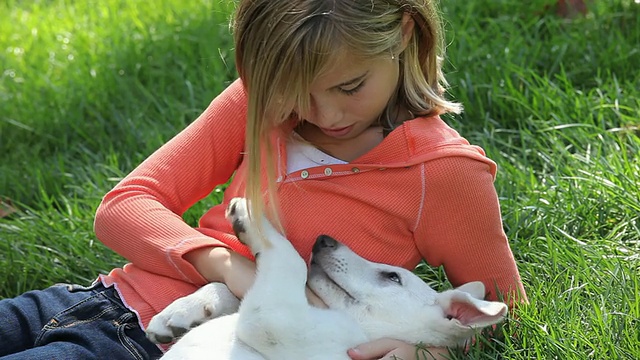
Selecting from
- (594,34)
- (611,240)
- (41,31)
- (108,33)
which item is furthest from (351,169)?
(41,31)

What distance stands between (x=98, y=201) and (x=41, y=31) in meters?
2.02

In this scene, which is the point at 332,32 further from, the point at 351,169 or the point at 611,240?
the point at 611,240

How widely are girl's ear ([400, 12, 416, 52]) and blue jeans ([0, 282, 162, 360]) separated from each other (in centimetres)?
109

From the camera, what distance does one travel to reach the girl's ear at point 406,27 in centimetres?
259

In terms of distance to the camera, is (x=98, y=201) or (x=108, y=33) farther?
(x=108, y=33)

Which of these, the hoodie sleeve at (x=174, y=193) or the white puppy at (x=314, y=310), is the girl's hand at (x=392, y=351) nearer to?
the white puppy at (x=314, y=310)

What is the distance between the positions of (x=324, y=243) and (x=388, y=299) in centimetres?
24

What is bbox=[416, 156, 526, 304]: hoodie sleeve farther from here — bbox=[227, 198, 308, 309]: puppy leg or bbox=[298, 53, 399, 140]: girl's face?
bbox=[227, 198, 308, 309]: puppy leg

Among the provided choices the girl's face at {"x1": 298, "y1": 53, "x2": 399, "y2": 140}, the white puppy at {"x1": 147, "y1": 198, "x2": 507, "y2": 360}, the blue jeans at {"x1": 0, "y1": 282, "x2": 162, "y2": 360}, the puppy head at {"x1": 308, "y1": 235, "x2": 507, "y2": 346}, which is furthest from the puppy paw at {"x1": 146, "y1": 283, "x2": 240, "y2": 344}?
the girl's face at {"x1": 298, "y1": 53, "x2": 399, "y2": 140}

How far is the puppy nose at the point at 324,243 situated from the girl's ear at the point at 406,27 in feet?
1.85

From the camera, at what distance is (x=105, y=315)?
8.84 ft

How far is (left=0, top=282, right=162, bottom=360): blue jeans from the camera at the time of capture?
260 centimetres

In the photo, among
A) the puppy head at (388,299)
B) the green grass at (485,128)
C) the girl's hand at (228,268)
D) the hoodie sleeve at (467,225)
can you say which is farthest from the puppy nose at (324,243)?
the green grass at (485,128)

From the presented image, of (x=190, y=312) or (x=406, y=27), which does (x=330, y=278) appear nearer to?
(x=190, y=312)
